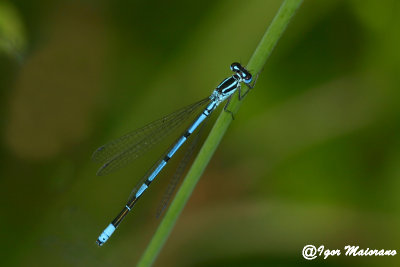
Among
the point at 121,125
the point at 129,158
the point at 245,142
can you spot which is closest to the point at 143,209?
the point at 129,158

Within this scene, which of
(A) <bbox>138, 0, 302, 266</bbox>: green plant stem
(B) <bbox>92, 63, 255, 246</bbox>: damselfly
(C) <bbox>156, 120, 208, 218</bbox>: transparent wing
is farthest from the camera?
(B) <bbox>92, 63, 255, 246</bbox>: damselfly

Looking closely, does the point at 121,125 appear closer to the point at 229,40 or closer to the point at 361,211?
the point at 229,40

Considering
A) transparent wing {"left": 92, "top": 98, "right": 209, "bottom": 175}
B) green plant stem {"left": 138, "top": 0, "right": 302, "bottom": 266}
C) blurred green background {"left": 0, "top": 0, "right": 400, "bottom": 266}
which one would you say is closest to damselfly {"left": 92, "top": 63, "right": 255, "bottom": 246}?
transparent wing {"left": 92, "top": 98, "right": 209, "bottom": 175}

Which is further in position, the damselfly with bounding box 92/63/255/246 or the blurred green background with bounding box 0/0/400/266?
the damselfly with bounding box 92/63/255/246

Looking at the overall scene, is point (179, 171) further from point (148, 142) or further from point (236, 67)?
Result: point (236, 67)

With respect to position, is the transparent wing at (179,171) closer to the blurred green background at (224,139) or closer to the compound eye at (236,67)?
the blurred green background at (224,139)

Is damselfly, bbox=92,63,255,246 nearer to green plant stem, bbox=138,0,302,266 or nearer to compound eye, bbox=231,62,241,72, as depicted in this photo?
compound eye, bbox=231,62,241,72

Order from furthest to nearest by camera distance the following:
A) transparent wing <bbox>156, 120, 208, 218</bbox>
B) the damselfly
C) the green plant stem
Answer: the damselfly
transparent wing <bbox>156, 120, 208, 218</bbox>
the green plant stem
